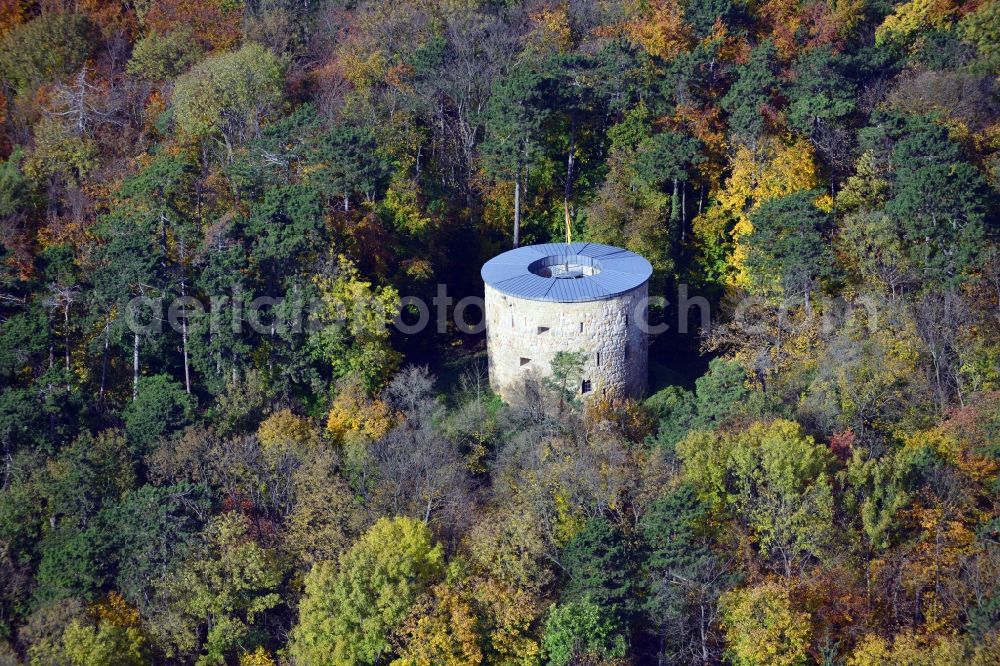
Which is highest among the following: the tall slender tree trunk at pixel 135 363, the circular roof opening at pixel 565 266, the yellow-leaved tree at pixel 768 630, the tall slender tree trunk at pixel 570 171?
the tall slender tree trunk at pixel 570 171

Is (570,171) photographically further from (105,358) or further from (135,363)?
(105,358)

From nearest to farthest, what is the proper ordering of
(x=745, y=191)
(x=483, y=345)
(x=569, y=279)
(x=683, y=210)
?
(x=569, y=279) < (x=745, y=191) < (x=483, y=345) < (x=683, y=210)

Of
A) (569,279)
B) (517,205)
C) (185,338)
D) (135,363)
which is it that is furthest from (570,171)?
(135,363)

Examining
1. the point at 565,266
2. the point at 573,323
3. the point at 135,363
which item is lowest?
the point at 135,363

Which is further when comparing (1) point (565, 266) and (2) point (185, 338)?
(1) point (565, 266)

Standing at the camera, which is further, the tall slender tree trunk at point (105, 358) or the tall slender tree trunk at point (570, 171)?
the tall slender tree trunk at point (570, 171)

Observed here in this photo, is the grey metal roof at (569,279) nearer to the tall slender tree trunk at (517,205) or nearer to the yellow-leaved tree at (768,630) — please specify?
the tall slender tree trunk at (517,205)

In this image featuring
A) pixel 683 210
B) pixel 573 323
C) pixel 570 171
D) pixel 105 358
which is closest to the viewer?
pixel 573 323

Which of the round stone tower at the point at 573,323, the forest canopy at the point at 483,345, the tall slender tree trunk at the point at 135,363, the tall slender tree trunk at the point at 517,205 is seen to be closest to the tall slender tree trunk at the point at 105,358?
the forest canopy at the point at 483,345
